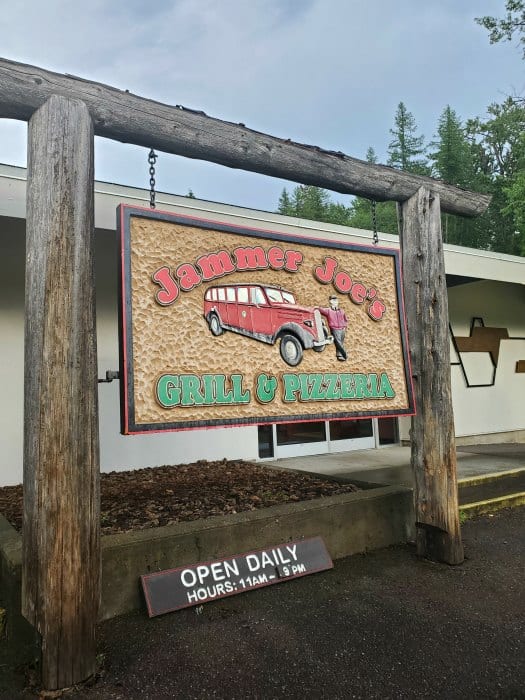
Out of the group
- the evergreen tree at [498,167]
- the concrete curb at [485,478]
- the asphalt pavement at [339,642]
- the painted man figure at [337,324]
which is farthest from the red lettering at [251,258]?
the evergreen tree at [498,167]

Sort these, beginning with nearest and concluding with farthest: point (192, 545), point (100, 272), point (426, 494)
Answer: point (192, 545) < point (426, 494) < point (100, 272)

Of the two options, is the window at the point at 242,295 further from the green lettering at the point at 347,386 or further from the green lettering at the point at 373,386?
the green lettering at the point at 373,386

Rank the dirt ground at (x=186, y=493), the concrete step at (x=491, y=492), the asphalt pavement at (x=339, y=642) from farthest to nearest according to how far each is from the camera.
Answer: the concrete step at (x=491, y=492) → the dirt ground at (x=186, y=493) → the asphalt pavement at (x=339, y=642)

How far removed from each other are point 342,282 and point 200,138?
1.52 metres

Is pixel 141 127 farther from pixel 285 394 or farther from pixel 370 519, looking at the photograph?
pixel 370 519

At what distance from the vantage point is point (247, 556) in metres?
3.41

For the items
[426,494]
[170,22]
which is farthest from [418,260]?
[170,22]

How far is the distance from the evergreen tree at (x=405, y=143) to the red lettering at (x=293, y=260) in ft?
137

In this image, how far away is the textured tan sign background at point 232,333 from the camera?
A: 9.46 feet

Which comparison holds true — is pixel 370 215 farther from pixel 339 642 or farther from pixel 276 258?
pixel 339 642

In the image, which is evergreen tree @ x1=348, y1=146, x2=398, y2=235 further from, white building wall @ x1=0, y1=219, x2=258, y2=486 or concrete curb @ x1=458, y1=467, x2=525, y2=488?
concrete curb @ x1=458, y1=467, x2=525, y2=488

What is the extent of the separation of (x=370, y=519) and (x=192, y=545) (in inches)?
64.8

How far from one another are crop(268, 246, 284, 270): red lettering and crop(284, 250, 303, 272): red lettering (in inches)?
1.8

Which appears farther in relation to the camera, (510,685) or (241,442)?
(241,442)
